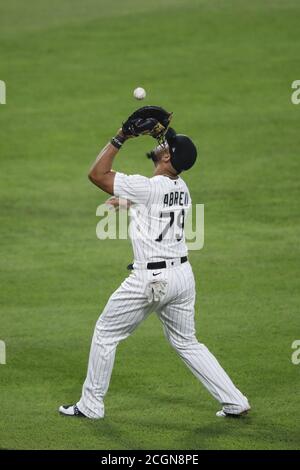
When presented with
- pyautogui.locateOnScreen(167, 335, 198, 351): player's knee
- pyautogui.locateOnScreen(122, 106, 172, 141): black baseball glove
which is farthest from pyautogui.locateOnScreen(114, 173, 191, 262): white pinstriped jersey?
pyautogui.locateOnScreen(167, 335, 198, 351): player's knee

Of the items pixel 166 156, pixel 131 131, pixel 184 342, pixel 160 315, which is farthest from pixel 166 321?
pixel 131 131

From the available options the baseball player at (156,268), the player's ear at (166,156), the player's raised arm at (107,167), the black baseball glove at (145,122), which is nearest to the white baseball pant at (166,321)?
the baseball player at (156,268)

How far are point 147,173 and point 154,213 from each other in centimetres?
791

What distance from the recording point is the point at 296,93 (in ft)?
61.3

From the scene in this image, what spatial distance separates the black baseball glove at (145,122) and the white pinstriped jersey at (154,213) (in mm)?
358

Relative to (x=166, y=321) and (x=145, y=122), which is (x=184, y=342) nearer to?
(x=166, y=321)

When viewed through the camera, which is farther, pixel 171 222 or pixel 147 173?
pixel 147 173

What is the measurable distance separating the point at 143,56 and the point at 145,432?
12971mm

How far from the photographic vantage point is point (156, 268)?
8.72 meters

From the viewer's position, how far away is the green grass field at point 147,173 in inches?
364

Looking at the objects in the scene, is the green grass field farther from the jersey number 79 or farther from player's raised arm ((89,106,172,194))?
player's raised arm ((89,106,172,194))

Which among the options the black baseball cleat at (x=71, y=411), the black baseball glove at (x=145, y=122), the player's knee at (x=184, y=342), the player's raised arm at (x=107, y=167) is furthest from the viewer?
the black baseball cleat at (x=71, y=411)

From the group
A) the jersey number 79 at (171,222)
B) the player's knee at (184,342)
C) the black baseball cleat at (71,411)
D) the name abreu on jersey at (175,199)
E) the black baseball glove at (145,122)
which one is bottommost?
the black baseball cleat at (71,411)

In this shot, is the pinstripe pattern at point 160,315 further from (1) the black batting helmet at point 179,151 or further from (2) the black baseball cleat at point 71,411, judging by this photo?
(1) the black batting helmet at point 179,151
